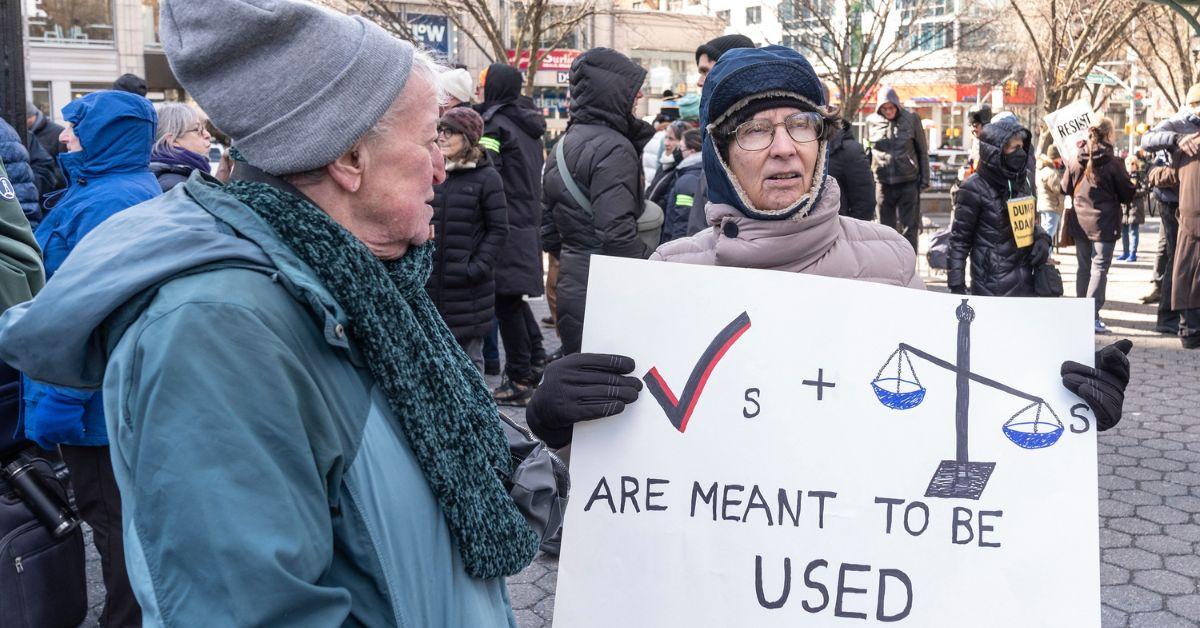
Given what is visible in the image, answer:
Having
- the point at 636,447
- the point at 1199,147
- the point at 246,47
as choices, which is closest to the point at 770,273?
the point at 636,447

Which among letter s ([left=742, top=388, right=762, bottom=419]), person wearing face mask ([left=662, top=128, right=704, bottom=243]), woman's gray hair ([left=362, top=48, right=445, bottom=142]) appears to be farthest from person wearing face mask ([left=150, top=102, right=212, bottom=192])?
woman's gray hair ([left=362, top=48, right=445, bottom=142])

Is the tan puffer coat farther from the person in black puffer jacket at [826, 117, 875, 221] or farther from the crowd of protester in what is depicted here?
the person in black puffer jacket at [826, 117, 875, 221]

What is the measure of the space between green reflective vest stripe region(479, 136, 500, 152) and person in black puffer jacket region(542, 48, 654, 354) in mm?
1026

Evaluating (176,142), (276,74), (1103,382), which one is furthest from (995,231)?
(276,74)

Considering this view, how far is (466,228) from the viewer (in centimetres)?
580

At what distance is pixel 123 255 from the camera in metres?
1.18

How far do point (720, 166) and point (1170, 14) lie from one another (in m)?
26.0

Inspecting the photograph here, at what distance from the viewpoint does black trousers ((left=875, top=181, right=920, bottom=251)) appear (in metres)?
11.6

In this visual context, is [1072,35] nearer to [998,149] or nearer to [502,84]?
[998,149]

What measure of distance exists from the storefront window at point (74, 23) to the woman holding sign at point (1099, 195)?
32.5 metres

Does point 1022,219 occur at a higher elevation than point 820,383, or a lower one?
higher

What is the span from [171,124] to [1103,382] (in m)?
4.27

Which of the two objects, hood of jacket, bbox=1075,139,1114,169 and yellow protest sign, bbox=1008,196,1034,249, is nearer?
yellow protest sign, bbox=1008,196,1034,249

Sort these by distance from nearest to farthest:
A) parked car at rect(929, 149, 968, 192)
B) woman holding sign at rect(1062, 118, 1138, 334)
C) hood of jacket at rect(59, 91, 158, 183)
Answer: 1. hood of jacket at rect(59, 91, 158, 183)
2. woman holding sign at rect(1062, 118, 1138, 334)
3. parked car at rect(929, 149, 968, 192)
